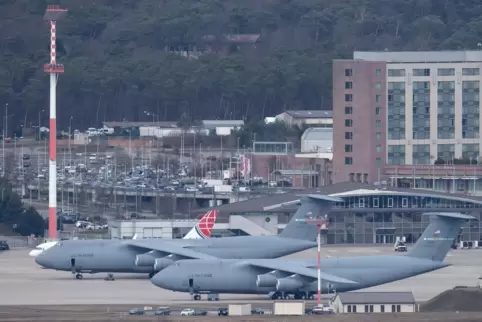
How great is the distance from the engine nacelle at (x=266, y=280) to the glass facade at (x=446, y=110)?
4418 cm

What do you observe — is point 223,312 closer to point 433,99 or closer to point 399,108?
point 399,108

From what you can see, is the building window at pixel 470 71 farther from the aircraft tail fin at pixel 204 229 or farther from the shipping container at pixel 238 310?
the shipping container at pixel 238 310

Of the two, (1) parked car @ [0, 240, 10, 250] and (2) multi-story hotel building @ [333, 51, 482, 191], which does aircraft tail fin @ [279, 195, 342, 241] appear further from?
(2) multi-story hotel building @ [333, 51, 482, 191]

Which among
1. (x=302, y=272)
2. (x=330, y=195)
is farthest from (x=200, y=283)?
(x=330, y=195)

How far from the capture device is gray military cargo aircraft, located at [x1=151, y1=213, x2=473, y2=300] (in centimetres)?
6706

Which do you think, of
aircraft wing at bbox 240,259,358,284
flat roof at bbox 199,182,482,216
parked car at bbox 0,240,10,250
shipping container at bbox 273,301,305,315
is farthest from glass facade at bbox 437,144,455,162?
shipping container at bbox 273,301,305,315

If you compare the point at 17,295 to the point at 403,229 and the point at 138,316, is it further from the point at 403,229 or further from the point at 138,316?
the point at 403,229

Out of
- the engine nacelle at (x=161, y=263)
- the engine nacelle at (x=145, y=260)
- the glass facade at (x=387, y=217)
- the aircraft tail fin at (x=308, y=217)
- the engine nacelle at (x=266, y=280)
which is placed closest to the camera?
the engine nacelle at (x=266, y=280)

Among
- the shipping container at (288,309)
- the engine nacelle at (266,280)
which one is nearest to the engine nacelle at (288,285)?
the engine nacelle at (266,280)

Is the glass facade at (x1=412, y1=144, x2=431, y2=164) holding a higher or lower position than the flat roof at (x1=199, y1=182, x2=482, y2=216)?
higher

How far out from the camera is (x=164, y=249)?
7525cm

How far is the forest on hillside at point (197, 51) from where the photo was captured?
166 m

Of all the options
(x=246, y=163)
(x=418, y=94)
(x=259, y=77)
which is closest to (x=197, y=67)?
(x=259, y=77)

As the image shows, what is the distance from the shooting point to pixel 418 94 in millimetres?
109250
